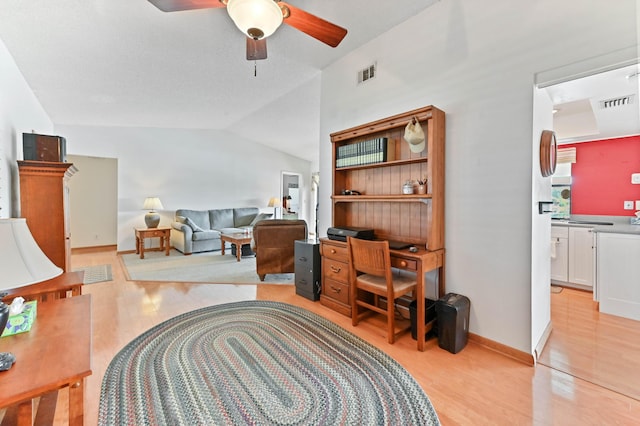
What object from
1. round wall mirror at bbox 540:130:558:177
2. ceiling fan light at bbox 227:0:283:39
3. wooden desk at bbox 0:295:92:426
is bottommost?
wooden desk at bbox 0:295:92:426

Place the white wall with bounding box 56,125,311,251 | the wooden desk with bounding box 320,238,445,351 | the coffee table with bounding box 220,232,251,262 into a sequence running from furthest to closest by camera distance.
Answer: the white wall with bounding box 56,125,311,251 < the coffee table with bounding box 220,232,251,262 < the wooden desk with bounding box 320,238,445,351

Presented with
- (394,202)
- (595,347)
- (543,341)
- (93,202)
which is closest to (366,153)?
(394,202)

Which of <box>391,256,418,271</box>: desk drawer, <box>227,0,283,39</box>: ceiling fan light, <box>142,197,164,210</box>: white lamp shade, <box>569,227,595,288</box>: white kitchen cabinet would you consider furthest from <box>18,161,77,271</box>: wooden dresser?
<box>569,227,595,288</box>: white kitchen cabinet

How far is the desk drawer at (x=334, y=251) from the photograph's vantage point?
9.29ft

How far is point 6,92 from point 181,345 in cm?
277

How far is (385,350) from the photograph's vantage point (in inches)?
86.0

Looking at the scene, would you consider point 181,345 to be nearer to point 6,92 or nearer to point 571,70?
point 6,92

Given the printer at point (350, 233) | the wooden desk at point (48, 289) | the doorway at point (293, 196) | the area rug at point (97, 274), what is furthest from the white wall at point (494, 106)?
the doorway at point (293, 196)

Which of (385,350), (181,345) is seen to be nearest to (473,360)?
(385,350)

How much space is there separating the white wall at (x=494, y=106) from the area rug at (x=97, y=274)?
470cm

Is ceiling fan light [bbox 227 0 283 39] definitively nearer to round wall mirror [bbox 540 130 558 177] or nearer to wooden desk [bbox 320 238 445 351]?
wooden desk [bbox 320 238 445 351]

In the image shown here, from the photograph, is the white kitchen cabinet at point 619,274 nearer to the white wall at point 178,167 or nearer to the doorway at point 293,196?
the white wall at point 178,167

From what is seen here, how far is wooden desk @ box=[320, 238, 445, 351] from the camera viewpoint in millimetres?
2207

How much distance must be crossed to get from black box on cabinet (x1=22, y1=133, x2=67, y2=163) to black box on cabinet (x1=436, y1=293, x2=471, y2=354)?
3.96m
